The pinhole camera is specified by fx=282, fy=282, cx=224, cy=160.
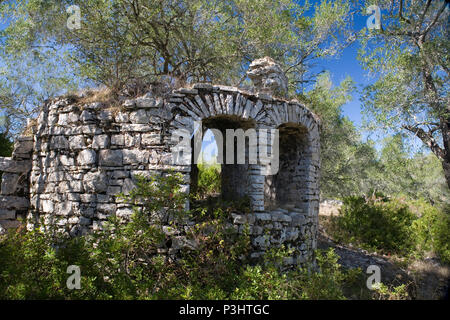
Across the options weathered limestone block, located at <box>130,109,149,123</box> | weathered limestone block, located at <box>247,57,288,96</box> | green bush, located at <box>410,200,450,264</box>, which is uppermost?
weathered limestone block, located at <box>247,57,288,96</box>

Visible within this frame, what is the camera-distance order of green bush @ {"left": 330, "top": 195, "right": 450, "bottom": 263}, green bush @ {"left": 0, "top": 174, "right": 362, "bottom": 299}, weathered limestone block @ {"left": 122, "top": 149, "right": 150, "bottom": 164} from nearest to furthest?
1. green bush @ {"left": 0, "top": 174, "right": 362, "bottom": 299}
2. weathered limestone block @ {"left": 122, "top": 149, "right": 150, "bottom": 164}
3. green bush @ {"left": 330, "top": 195, "right": 450, "bottom": 263}

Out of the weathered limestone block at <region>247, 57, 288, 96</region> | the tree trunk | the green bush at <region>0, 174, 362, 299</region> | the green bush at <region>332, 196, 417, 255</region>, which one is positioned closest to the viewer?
the green bush at <region>0, 174, 362, 299</region>

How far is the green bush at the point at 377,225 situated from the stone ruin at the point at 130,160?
5.14 meters

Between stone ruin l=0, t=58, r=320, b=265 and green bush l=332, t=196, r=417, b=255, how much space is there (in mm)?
5136

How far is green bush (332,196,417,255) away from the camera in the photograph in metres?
9.68

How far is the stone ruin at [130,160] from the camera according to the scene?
4562 millimetres

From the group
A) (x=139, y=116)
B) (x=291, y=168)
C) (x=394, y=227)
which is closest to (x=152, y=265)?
(x=139, y=116)

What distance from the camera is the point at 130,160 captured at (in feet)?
14.9

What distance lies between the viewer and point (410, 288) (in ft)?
21.1

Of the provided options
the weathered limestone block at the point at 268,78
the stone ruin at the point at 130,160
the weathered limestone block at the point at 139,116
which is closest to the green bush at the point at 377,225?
the stone ruin at the point at 130,160

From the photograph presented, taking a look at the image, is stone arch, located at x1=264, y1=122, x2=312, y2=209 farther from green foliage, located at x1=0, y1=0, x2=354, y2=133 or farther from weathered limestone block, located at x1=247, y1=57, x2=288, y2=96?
green foliage, located at x1=0, y1=0, x2=354, y2=133

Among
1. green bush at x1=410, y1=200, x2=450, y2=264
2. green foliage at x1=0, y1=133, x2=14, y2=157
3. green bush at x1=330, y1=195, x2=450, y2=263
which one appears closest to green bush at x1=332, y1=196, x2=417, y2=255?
green bush at x1=330, y1=195, x2=450, y2=263

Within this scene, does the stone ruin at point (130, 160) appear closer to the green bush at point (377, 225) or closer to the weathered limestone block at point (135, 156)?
Answer: the weathered limestone block at point (135, 156)

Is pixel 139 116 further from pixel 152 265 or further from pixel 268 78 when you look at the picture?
pixel 268 78
